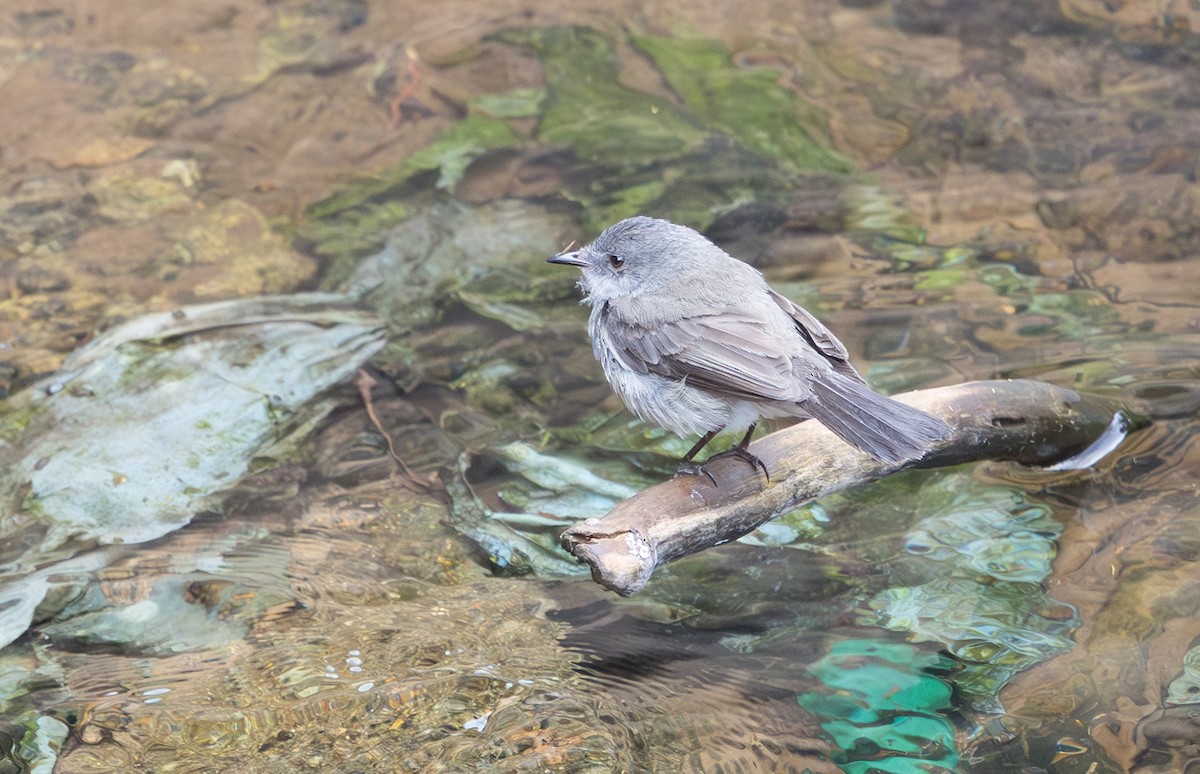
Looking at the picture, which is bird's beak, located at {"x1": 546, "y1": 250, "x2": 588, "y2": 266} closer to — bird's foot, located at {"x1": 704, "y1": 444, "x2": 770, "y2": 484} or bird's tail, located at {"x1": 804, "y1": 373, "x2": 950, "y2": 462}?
bird's foot, located at {"x1": 704, "y1": 444, "x2": 770, "y2": 484}

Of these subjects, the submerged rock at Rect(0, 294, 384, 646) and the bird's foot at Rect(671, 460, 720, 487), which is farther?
the submerged rock at Rect(0, 294, 384, 646)

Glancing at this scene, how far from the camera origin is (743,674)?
4.38 meters

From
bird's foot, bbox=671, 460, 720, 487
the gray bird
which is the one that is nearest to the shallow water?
bird's foot, bbox=671, 460, 720, 487

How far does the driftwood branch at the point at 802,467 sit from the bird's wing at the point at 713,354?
31 cm

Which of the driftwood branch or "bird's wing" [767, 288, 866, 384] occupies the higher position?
"bird's wing" [767, 288, 866, 384]

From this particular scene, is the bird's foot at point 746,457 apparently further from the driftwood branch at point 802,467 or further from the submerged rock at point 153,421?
the submerged rock at point 153,421

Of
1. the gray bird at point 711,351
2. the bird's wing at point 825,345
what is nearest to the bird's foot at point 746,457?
the gray bird at point 711,351

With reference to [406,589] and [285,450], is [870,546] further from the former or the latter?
[285,450]

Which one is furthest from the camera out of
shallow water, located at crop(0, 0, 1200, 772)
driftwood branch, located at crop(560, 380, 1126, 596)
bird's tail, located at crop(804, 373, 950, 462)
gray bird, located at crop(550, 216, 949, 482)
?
shallow water, located at crop(0, 0, 1200, 772)

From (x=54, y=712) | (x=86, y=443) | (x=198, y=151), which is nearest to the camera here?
(x=54, y=712)

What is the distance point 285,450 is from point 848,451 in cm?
295

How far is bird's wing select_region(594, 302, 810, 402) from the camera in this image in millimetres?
4199

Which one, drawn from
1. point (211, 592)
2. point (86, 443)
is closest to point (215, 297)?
point (86, 443)

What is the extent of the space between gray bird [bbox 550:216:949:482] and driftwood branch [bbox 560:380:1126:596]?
0.49ft
